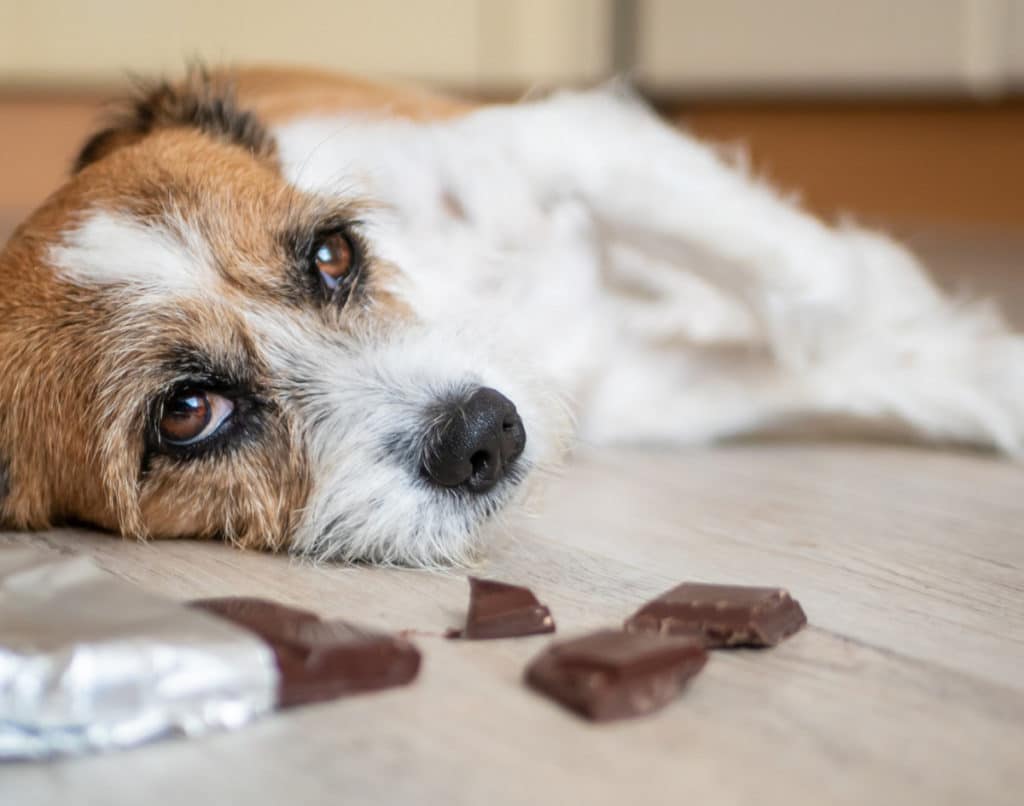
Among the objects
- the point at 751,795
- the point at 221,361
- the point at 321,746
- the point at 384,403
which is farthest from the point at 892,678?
the point at 221,361

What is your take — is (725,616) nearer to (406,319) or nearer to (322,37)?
(406,319)

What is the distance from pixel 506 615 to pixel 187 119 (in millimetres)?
1074

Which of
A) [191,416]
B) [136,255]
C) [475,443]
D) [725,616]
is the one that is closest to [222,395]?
[191,416]

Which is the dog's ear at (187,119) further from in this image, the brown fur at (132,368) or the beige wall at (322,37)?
the beige wall at (322,37)

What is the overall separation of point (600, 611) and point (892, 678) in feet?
1.02

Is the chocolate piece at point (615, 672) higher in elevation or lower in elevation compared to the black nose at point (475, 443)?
lower

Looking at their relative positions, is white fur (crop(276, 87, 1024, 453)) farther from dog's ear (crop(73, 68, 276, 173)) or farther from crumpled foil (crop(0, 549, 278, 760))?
crumpled foil (crop(0, 549, 278, 760))

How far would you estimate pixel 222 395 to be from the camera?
156 centimetres

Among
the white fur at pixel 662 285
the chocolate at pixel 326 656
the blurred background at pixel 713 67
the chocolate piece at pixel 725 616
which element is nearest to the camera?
the chocolate at pixel 326 656

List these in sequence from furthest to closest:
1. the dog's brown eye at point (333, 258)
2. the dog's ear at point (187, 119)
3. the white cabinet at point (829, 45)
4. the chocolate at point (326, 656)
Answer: the white cabinet at point (829, 45) < the dog's ear at point (187, 119) < the dog's brown eye at point (333, 258) < the chocolate at point (326, 656)

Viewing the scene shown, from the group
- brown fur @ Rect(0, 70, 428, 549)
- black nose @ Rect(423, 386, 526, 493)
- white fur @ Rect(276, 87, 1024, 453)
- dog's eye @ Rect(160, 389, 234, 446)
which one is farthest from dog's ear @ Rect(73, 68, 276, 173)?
black nose @ Rect(423, 386, 526, 493)

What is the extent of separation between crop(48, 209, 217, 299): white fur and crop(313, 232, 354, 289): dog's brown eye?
176 mm

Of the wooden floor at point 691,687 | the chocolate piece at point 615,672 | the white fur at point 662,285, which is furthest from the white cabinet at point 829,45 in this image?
A: the chocolate piece at point 615,672

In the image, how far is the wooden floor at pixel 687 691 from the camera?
925 millimetres
